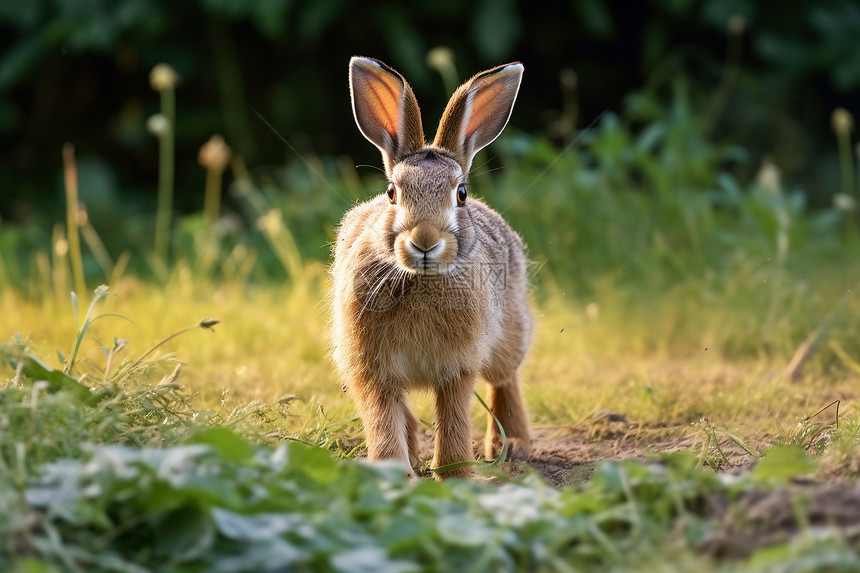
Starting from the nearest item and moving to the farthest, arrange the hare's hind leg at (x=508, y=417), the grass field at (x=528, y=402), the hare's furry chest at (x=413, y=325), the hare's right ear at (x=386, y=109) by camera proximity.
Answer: the grass field at (x=528, y=402) < the hare's furry chest at (x=413, y=325) < the hare's right ear at (x=386, y=109) < the hare's hind leg at (x=508, y=417)

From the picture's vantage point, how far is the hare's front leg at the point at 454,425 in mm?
3647

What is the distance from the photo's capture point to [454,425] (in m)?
3.67

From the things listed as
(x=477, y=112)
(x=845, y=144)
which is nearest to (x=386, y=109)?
(x=477, y=112)

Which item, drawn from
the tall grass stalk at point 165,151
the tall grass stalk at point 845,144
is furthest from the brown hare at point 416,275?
the tall grass stalk at point 845,144

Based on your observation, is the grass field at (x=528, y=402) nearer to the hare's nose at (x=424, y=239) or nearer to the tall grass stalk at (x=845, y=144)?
the tall grass stalk at (x=845, y=144)

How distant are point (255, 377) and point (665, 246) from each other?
8.75 ft

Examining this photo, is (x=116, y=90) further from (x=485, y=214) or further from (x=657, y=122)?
(x=485, y=214)

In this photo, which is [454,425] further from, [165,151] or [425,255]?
[165,151]

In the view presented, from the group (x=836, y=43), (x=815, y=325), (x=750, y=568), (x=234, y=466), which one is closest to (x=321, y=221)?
(x=815, y=325)

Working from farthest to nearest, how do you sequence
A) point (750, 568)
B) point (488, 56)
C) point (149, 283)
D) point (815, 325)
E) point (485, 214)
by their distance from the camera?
point (488, 56)
point (149, 283)
point (815, 325)
point (485, 214)
point (750, 568)

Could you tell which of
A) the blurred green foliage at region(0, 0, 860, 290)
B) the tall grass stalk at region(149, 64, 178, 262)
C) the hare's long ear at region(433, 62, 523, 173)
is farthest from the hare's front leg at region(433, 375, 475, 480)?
the tall grass stalk at region(149, 64, 178, 262)

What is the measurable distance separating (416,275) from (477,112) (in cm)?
78

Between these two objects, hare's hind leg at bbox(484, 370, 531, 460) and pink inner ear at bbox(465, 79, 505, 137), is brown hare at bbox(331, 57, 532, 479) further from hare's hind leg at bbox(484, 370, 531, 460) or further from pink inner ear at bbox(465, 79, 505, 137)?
hare's hind leg at bbox(484, 370, 531, 460)

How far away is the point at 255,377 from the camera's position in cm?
461
